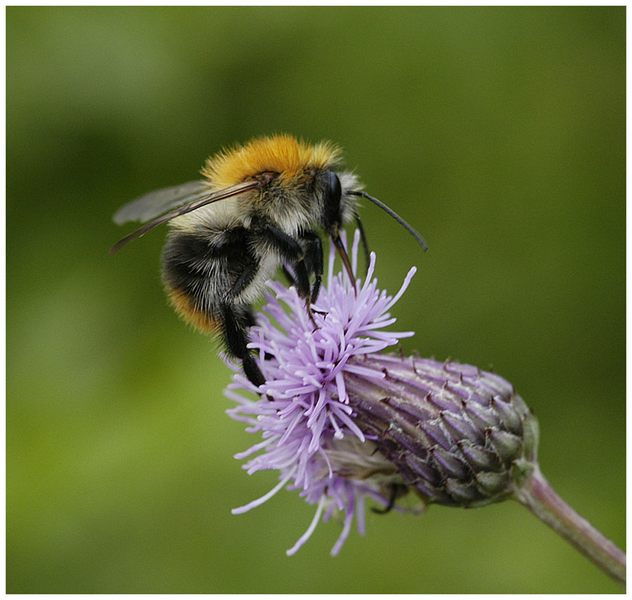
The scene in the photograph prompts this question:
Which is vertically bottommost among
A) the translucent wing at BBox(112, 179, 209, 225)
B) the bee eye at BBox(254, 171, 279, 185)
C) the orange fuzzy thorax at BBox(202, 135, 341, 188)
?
the translucent wing at BBox(112, 179, 209, 225)

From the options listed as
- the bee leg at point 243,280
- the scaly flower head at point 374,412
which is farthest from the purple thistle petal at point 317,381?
the bee leg at point 243,280

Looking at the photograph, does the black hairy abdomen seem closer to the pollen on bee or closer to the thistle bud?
the pollen on bee

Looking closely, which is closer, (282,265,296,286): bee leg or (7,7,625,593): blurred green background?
(282,265,296,286): bee leg

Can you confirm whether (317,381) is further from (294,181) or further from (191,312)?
(294,181)

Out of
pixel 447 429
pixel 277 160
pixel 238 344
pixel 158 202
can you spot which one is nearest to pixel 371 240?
pixel 158 202

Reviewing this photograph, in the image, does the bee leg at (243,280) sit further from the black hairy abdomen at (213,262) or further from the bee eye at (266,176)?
the bee eye at (266,176)

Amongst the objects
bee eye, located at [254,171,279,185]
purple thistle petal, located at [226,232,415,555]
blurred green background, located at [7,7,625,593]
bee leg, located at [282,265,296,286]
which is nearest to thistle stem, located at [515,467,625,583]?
purple thistle petal, located at [226,232,415,555]

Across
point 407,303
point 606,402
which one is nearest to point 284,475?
point 407,303
